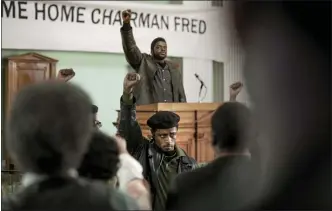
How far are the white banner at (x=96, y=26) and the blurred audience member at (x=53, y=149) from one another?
516 millimetres

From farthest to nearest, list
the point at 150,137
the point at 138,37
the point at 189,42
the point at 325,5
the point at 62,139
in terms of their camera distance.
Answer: the point at 189,42 → the point at 138,37 → the point at 150,137 → the point at 325,5 → the point at 62,139

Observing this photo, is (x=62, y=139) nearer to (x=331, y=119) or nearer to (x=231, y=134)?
(x=231, y=134)

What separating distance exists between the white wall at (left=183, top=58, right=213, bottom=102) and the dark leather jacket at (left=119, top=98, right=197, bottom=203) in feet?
0.33

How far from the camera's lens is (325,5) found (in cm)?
63

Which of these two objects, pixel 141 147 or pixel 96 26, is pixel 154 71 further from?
pixel 96 26

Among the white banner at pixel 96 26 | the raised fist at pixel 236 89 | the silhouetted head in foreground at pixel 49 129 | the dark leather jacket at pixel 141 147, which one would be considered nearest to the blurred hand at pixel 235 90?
the raised fist at pixel 236 89

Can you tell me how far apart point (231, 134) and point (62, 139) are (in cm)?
18

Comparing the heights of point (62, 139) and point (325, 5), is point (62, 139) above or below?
below

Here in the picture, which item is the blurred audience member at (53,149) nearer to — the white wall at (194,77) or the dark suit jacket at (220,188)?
the dark suit jacket at (220,188)

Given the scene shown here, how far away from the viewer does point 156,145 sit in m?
0.75

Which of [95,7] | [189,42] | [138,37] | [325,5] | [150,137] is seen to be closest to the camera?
[325,5]

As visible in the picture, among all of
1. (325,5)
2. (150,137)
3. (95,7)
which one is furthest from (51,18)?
(325,5)

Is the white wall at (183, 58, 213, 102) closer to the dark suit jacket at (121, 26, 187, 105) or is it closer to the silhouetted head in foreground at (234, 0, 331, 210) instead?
the dark suit jacket at (121, 26, 187, 105)

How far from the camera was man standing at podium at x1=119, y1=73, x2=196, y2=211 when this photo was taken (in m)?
0.70
